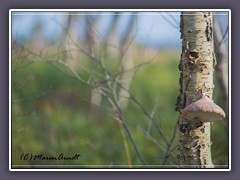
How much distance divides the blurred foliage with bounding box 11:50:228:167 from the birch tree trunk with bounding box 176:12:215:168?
1.48 ft

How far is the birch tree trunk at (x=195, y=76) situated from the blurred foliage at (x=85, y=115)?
451mm

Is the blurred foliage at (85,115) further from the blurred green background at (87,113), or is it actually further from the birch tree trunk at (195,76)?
the birch tree trunk at (195,76)

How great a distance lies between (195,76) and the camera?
7.64 ft

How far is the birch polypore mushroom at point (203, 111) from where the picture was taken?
86.9 inches

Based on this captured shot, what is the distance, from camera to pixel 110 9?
2615 millimetres

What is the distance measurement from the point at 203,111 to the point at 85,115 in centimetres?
138

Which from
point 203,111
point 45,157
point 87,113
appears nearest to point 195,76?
point 203,111

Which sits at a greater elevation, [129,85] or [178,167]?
[129,85]

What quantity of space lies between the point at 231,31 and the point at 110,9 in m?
0.58

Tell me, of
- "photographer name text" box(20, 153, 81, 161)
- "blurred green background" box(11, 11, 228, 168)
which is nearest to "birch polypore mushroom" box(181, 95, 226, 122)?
"blurred green background" box(11, 11, 228, 168)

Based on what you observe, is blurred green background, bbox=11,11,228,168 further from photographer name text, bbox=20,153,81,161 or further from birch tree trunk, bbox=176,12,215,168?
birch tree trunk, bbox=176,12,215,168

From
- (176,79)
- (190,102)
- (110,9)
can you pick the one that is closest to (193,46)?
(190,102)
